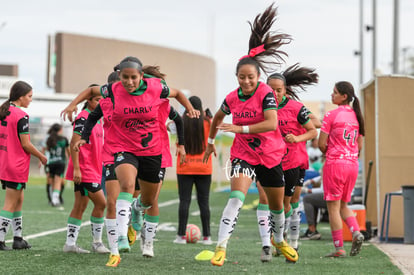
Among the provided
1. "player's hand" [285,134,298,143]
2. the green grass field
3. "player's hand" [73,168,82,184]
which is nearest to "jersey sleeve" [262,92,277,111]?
"player's hand" [285,134,298,143]

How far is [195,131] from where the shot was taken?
11977 millimetres

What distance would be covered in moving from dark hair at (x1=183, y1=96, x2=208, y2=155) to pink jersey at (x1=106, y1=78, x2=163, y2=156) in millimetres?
3608

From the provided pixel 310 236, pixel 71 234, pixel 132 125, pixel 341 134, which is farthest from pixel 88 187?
pixel 310 236

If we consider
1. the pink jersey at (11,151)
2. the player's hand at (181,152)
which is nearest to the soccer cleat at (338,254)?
the player's hand at (181,152)

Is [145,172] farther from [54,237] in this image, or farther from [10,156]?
[54,237]

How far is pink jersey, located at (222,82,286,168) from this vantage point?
8.07m

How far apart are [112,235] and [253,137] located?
176cm

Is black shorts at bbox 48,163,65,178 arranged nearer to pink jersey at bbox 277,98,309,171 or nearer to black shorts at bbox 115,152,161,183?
pink jersey at bbox 277,98,309,171

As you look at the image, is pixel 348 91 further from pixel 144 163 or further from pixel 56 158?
pixel 56 158

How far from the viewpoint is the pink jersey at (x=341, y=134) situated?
1027 centimetres

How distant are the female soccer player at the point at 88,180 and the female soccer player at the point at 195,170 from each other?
7.53 ft

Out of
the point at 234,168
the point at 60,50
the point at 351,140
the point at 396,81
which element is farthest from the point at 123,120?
the point at 60,50

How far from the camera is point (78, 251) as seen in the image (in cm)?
952

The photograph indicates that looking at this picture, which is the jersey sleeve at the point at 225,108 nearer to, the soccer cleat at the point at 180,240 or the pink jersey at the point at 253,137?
the pink jersey at the point at 253,137
